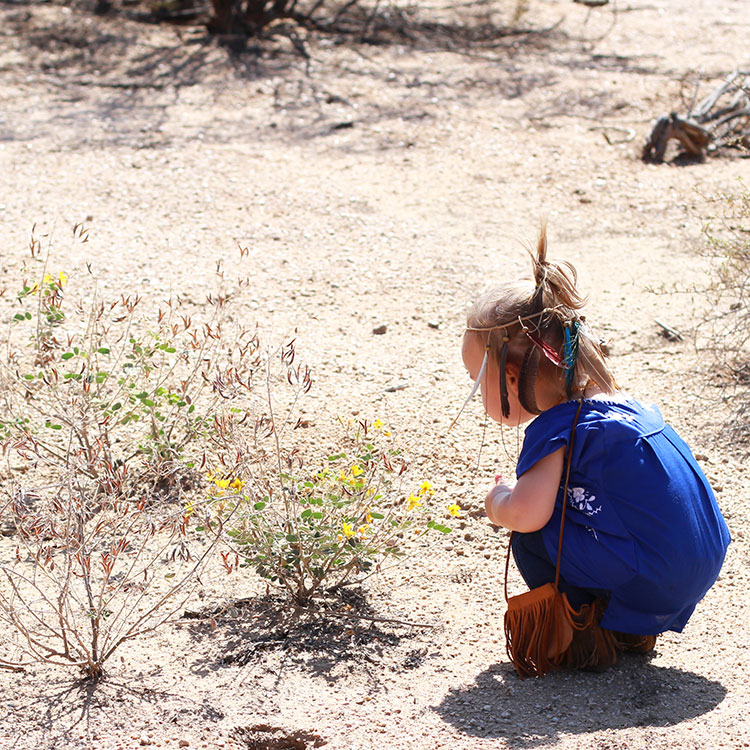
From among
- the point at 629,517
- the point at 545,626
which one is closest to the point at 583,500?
the point at 629,517

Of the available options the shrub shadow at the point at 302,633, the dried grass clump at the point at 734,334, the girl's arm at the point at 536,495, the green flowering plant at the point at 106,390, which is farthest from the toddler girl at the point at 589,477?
the dried grass clump at the point at 734,334

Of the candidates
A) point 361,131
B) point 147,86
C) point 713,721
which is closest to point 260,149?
point 361,131

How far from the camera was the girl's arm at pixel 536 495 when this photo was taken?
235 cm

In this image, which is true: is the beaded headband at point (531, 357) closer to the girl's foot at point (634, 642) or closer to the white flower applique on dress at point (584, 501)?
the white flower applique on dress at point (584, 501)

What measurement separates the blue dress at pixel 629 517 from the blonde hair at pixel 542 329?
78mm

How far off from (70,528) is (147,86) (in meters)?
6.05

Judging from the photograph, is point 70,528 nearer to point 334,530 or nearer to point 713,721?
point 334,530

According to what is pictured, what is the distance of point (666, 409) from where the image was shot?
4051 millimetres

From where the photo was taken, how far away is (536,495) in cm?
235

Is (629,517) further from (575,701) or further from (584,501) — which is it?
(575,701)

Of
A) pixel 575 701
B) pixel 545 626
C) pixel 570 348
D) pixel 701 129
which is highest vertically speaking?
pixel 570 348

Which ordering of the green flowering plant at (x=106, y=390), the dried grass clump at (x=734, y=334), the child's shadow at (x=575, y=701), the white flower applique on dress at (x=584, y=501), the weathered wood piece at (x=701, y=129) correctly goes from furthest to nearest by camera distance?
the weathered wood piece at (x=701, y=129)
the dried grass clump at (x=734, y=334)
the green flowering plant at (x=106, y=390)
the white flower applique on dress at (x=584, y=501)
the child's shadow at (x=575, y=701)

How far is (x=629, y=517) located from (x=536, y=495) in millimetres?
220

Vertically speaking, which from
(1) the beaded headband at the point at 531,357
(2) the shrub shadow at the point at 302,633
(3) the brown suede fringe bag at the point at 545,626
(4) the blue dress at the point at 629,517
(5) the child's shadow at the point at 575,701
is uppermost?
(1) the beaded headband at the point at 531,357
